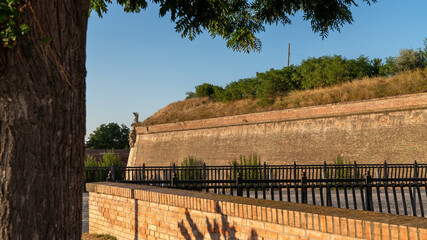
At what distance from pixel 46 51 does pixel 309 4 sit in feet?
19.4

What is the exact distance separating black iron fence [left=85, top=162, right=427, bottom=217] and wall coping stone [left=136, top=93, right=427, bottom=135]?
354 cm

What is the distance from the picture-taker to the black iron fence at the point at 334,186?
290 inches

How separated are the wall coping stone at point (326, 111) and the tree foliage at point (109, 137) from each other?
4056cm

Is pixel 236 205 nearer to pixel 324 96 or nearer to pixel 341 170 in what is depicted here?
pixel 341 170

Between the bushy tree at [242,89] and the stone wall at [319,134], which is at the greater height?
the bushy tree at [242,89]

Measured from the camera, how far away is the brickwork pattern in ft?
12.5

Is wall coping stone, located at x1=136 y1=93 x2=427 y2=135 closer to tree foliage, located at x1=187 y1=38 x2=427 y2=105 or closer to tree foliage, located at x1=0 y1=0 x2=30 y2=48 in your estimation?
tree foliage, located at x1=187 y1=38 x2=427 y2=105

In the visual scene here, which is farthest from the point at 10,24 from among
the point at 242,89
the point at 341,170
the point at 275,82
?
the point at 242,89

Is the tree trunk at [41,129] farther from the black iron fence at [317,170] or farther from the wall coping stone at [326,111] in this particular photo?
the wall coping stone at [326,111]

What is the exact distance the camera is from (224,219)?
5.11 meters

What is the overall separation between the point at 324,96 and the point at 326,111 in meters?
1.61

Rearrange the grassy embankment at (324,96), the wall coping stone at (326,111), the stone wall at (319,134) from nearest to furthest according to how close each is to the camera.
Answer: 1. the stone wall at (319,134)
2. the wall coping stone at (326,111)
3. the grassy embankment at (324,96)

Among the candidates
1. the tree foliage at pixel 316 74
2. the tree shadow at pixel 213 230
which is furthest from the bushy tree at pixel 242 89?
the tree shadow at pixel 213 230

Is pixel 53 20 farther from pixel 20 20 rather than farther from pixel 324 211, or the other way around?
pixel 324 211
